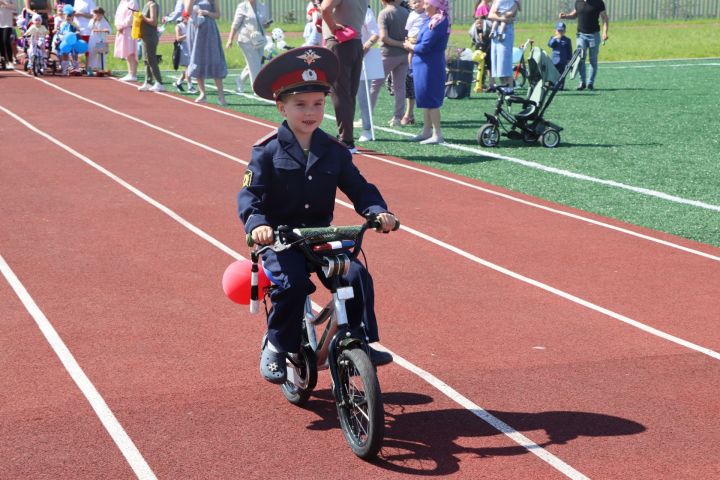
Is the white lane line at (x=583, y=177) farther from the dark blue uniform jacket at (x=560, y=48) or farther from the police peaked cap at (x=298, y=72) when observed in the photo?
the dark blue uniform jacket at (x=560, y=48)

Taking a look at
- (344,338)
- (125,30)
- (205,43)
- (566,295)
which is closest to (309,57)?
(344,338)

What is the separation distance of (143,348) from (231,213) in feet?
13.7

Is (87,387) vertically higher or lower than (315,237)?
lower

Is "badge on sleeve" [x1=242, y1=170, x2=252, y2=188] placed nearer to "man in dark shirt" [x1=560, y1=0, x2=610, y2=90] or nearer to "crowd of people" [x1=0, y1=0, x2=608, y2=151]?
"crowd of people" [x1=0, y1=0, x2=608, y2=151]

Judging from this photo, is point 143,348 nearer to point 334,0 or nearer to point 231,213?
point 231,213

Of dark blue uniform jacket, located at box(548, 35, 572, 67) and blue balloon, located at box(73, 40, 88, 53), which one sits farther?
blue balloon, located at box(73, 40, 88, 53)

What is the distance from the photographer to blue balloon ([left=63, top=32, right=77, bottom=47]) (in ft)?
81.6

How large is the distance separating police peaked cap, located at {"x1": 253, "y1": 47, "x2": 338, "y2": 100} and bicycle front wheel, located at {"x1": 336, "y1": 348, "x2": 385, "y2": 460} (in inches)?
51.7

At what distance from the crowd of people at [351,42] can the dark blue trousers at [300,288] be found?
20.2ft

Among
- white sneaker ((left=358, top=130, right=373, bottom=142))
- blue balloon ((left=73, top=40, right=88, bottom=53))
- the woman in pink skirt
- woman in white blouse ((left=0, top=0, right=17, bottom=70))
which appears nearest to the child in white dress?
blue balloon ((left=73, top=40, right=88, bottom=53))

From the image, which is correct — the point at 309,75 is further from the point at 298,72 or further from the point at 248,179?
the point at 248,179

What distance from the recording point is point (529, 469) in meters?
4.79

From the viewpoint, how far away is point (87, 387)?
19.1ft

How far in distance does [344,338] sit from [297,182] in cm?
84
